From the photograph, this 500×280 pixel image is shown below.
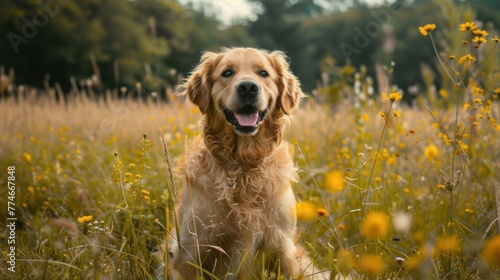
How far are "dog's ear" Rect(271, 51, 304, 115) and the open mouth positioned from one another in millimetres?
270

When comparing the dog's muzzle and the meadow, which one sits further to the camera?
the dog's muzzle

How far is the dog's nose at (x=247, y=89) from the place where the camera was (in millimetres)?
2793

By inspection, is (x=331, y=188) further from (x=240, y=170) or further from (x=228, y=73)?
(x=228, y=73)

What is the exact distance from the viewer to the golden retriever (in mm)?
2467

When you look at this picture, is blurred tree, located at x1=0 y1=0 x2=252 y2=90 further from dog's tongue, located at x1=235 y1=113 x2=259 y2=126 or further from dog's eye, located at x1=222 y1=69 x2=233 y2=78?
dog's tongue, located at x1=235 y1=113 x2=259 y2=126

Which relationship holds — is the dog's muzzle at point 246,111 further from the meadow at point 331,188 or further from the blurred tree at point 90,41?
the blurred tree at point 90,41

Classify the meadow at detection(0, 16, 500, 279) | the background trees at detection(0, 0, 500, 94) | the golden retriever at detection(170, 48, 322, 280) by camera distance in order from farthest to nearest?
1. the background trees at detection(0, 0, 500, 94)
2. the golden retriever at detection(170, 48, 322, 280)
3. the meadow at detection(0, 16, 500, 279)

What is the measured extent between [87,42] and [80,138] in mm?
13116

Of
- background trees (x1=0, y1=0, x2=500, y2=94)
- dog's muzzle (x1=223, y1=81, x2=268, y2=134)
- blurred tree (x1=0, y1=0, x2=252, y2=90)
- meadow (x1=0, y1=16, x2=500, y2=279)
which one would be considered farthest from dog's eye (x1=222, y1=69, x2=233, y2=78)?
blurred tree (x1=0, y1=0, x2=252, y2=90)

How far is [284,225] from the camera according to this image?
256 centimetres

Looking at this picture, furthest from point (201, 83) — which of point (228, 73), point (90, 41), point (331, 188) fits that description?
point (90, 41)

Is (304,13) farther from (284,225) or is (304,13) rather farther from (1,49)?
(284,225)

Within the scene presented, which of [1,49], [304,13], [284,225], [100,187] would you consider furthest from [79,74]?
[304,13]

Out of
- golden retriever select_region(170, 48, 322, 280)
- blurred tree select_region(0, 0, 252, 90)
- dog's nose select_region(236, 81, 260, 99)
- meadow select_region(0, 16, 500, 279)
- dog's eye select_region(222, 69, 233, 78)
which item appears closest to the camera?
meadow select_region(0, 16, 500, 279)
